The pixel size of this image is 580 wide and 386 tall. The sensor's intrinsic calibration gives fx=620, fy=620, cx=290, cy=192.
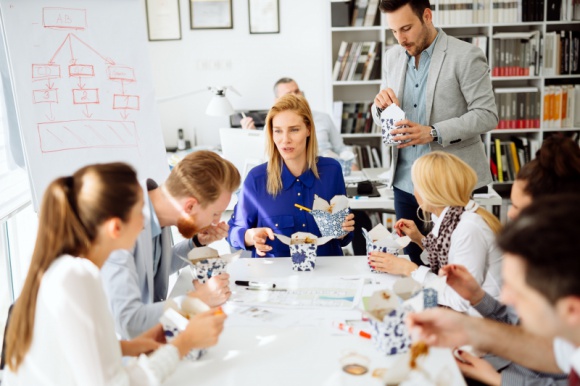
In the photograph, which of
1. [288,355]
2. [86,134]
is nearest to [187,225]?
[288,355]

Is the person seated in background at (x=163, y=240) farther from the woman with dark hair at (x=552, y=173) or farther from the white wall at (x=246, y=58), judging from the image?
the white wall at (x=246, y=58)

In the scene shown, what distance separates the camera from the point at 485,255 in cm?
189

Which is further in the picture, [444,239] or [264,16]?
[264,16]

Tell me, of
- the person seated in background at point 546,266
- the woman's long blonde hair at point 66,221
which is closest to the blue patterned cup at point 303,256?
the woman's long blonde hair at point 66,221

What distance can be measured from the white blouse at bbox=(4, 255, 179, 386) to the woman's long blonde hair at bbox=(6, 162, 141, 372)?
0.9 inches

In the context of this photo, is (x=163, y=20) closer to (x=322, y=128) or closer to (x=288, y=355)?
(x=322, y=128)

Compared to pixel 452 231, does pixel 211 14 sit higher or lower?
higher

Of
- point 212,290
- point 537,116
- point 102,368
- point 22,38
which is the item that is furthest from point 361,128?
point 102,368

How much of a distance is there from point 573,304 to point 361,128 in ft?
14.5

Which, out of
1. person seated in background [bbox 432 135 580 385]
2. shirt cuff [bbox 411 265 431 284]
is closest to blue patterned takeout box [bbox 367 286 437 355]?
person seated in background [bbox 432 135 580 385]

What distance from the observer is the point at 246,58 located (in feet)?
18.4

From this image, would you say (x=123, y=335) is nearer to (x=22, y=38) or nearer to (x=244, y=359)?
(x=244, y=359)

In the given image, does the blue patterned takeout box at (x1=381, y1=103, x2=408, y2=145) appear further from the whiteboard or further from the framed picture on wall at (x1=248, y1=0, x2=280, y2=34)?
the framed picture on wall at (x1=248, y1=0, x2=280, y2=34)

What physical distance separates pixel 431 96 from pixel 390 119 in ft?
0.90
